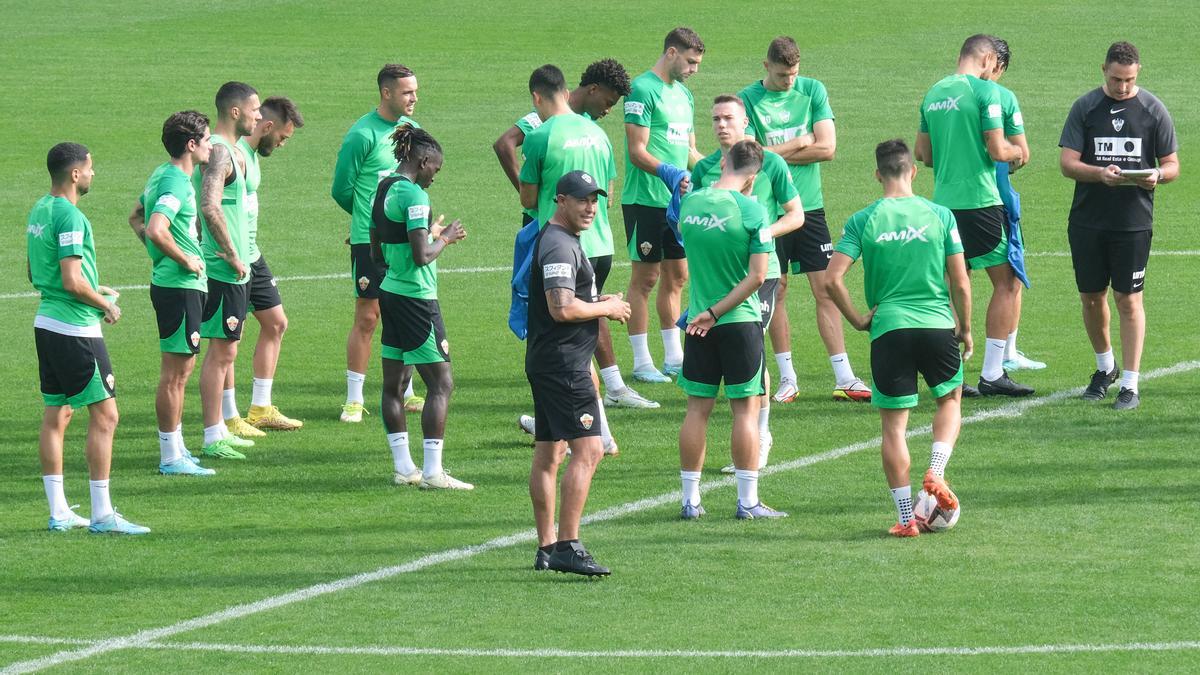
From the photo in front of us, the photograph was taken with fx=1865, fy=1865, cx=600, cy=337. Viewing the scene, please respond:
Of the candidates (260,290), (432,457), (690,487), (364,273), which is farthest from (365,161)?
(690,487)

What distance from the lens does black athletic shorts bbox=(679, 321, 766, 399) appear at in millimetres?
10586

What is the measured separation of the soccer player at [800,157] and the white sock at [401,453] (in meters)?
3.21

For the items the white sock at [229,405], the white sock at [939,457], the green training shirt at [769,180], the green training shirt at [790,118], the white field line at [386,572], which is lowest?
the white field line at [386,572]

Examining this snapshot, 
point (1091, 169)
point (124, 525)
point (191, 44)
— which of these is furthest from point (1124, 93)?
point (191, 44)

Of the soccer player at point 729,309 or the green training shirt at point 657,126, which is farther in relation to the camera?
the green training shirt at point 657,126

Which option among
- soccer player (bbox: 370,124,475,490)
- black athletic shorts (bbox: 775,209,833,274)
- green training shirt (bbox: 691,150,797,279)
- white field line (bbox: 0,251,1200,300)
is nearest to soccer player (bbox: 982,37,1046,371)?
black athletic shorts (bbox: 775,209,833,274)

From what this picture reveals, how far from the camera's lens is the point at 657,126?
46.6 ft

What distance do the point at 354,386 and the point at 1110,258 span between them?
5.65 metres

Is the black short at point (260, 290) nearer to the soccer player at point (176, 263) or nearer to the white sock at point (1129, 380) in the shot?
the soccer player at point (176, 263)

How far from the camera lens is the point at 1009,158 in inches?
547

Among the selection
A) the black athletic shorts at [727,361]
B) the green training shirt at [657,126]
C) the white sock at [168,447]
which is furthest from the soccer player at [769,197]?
the white sock at [168,447]

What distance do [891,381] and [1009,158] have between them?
406 centimetres

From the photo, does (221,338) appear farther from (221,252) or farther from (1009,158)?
(1009,158)

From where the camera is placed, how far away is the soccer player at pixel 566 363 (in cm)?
969
